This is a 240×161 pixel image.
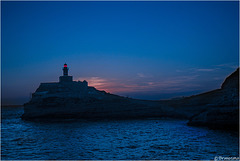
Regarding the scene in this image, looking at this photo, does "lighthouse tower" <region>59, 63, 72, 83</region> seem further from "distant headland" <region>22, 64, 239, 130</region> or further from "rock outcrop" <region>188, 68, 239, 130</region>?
"rock outcrop" <region>188, 68, 239, 130</region>

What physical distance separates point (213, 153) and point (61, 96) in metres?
35.8

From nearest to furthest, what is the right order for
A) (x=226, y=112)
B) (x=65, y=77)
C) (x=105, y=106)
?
1. (x=226, y=112)
2. (x=105, y=106)
3. (x=65, y=77)

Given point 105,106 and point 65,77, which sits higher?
point 65,77

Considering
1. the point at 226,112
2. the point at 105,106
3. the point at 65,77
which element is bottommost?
the point at 105,106

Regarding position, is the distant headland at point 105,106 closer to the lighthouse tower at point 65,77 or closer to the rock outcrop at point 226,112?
the lighthouse tower at point 65,77

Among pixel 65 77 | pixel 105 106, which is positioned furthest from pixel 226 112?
pixel 65 77

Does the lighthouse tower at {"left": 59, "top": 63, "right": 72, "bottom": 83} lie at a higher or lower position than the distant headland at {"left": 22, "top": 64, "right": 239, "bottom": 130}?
higher

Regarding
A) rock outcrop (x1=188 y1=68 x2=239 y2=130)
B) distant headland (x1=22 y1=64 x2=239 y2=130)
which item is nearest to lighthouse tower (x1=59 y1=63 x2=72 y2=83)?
distant headland (x1=22 y1=64 x2=239 y2=130)

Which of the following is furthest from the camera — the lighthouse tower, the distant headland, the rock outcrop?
the lighthouse tower

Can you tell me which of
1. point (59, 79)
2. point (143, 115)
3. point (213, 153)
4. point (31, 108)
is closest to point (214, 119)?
point (213, 153)

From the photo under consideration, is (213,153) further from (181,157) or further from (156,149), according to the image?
(156,149)

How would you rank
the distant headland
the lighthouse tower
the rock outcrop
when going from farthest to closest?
the lighthouse tower, the distant headland, the rock outcrop

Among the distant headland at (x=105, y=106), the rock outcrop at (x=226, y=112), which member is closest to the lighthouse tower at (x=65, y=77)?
the distant headland at (x=105, y=106)

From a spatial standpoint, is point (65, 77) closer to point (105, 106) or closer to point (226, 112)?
point (105, 106)
